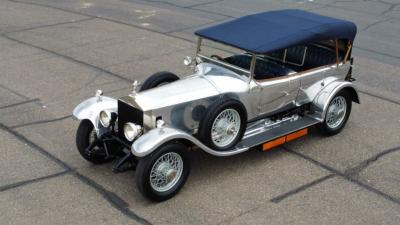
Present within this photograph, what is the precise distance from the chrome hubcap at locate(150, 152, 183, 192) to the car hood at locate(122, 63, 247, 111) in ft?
1.96

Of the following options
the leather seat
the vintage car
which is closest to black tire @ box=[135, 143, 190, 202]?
the vintage car

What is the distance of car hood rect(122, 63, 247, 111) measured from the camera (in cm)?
606

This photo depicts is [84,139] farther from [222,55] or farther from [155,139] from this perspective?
[222,55]

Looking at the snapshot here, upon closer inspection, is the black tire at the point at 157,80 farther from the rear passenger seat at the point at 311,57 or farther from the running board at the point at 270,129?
the rear passenger seat at the point at 311,57

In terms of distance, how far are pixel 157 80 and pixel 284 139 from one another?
1.83 meters

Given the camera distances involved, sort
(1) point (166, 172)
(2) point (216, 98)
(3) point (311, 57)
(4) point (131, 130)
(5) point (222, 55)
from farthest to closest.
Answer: (3) point (311, 57)
(5) point (222, 55)
(2) point (216, 98)
(4) point (131, 130)
(1) point (166, 172)

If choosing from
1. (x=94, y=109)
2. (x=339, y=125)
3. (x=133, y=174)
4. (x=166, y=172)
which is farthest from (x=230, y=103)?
(x=339, y=125)

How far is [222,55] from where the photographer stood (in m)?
7.26

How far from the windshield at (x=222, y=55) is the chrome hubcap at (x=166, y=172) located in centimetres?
158

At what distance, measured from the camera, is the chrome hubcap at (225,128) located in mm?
6191

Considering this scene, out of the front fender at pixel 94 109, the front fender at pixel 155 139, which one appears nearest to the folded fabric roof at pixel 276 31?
the front fender at pixel 155 139

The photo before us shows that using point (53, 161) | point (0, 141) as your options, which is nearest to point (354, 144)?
point (53, 161)

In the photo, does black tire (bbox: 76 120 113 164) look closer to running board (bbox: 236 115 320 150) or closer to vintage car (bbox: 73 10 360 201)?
vintage car (bbox: 73 10 360 201)

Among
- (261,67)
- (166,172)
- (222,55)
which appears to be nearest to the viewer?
(166,172)
